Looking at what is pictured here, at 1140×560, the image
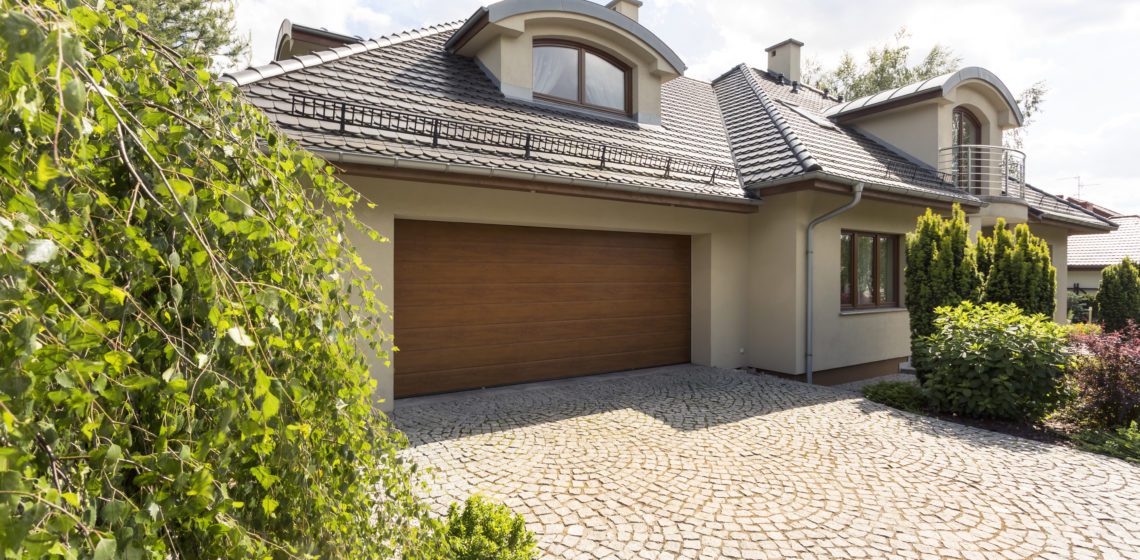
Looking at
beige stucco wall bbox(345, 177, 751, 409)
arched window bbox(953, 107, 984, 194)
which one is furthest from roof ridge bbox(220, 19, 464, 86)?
arched window bbox(953, 107, 984, 194)

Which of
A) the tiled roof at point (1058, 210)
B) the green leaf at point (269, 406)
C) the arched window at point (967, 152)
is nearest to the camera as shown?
the green leaf at point (269, 406)

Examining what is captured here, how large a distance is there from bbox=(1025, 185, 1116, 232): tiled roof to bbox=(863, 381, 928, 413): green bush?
793 centimetres

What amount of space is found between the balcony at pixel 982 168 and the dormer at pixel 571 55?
593cm

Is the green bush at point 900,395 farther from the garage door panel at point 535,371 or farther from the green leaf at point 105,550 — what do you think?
the green leaf at point 105,550

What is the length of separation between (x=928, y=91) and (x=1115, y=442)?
7926 mm

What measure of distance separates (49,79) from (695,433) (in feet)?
16.8

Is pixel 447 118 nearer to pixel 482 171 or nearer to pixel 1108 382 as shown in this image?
pixel 482 171

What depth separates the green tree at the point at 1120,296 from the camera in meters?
12.6

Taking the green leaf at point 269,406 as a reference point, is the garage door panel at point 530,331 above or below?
below

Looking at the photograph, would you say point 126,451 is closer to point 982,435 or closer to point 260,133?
point 260,133

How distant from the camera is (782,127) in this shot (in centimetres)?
951

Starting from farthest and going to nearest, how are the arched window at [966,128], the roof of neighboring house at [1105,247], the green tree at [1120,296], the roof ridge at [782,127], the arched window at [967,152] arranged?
the roof of neighboring house at [1105,247] → the green tree at [1120,296] → the arched window at [966,128] → the arched window at [967,152] → the roof ridge at [782,127]

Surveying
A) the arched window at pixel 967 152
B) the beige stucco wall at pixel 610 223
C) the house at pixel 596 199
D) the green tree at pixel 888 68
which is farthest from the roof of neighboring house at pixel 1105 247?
the beige stucco wall at pixel 610 223

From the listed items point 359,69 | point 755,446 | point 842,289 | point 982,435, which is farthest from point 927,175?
point 359,69
